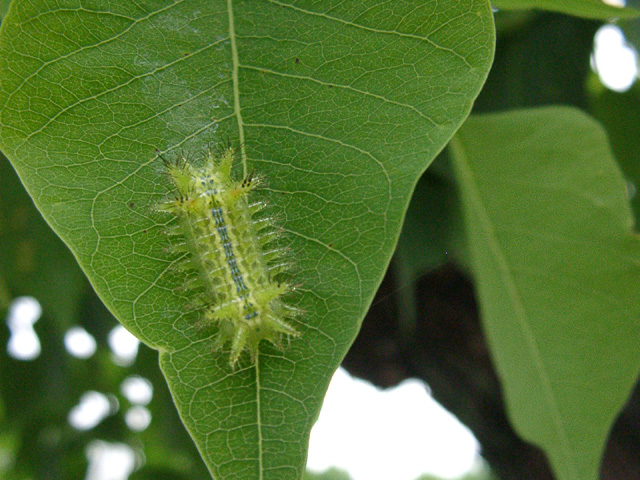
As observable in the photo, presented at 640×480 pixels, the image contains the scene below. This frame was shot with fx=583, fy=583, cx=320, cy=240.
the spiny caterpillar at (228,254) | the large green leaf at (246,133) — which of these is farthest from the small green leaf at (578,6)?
the spiny caterpillar at (228,254)

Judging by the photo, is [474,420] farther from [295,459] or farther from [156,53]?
[156,53]

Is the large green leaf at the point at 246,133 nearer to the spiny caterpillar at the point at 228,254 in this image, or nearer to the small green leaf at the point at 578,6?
the spiny caterpillar at the point at 228,254

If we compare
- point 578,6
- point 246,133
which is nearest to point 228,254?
point 246,133

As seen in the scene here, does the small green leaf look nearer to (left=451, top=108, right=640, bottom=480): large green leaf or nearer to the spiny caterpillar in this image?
(left=451, top=108, right=640, bottom=480): large green leaf

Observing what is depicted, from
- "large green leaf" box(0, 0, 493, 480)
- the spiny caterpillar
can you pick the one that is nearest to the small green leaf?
"large green leaf" box(0, 0, 493, 480)

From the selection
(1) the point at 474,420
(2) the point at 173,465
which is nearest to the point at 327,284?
(1) the point at 474,420

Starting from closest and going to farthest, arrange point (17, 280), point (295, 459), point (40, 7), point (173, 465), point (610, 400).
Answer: point (295, 459) < point (40, 7) < point (610, 400) < point (17, 280) < point (173, 465)

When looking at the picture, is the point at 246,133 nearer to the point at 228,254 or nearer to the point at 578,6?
the point at 228,254
